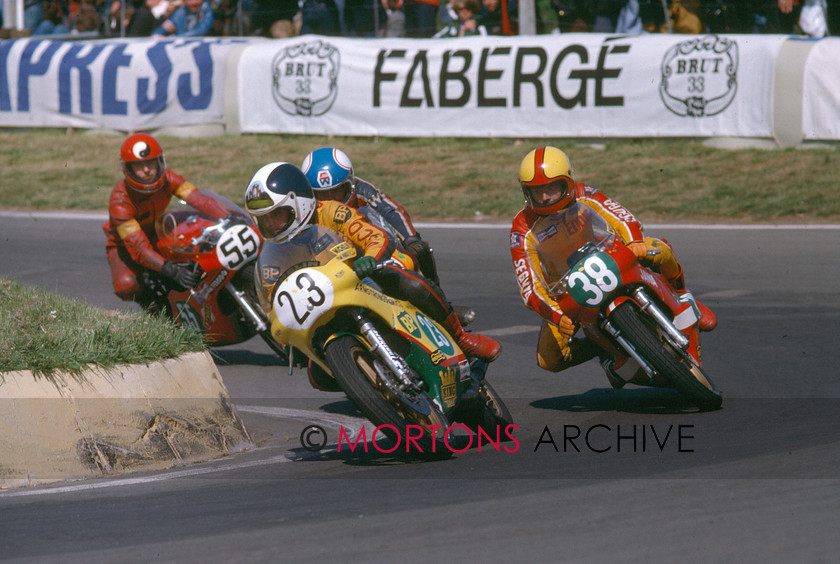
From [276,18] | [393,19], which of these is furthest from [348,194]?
[276,18]

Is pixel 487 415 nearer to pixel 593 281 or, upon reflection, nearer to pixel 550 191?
pixel 593 281

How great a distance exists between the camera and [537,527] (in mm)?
4465

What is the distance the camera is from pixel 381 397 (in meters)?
5.76

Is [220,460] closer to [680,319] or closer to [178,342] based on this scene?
[178,342]

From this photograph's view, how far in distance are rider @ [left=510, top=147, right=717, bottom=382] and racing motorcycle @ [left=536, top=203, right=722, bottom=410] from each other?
66 mm

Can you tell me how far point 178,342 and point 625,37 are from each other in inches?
457

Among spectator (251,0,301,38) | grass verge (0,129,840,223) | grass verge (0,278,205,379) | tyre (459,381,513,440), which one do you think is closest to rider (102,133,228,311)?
grass verge (0,278,205,379)

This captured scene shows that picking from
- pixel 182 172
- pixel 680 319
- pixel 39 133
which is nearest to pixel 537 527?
pixel 680 319

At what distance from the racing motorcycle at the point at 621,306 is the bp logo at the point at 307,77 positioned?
40.9ft

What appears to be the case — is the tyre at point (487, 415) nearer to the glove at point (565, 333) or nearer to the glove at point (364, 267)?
the glove at point (565, 333)

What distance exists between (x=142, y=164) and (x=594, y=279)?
4.26m

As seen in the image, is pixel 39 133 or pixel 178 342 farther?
pixel 39 133

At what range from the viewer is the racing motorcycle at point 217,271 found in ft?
29.1

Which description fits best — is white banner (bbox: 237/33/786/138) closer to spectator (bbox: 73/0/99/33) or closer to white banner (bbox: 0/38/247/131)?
white banner (bbox: 0/38/247/131)
